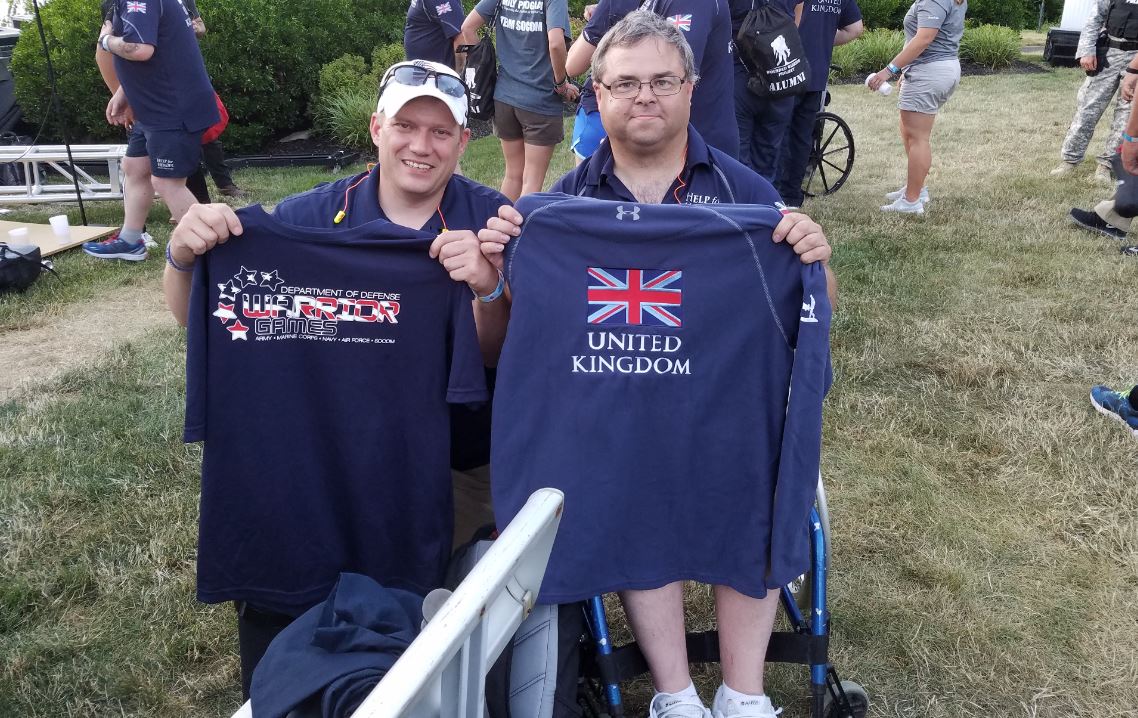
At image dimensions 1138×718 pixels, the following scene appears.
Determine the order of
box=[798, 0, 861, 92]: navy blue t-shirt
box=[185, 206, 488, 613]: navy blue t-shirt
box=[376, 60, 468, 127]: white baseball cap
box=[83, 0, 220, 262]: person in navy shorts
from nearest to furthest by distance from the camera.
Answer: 1. box=[185, 206, 488, 613]: navy blue t-shirt
2. box=[376, 60, 468, 127]: white baseball cap
3. box=[83, 0, 220, 262]: person in navy shorts
4. box=[798, 0, 861, 92]: navy blue t-shirt

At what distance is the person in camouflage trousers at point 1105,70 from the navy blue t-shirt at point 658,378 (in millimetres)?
6074

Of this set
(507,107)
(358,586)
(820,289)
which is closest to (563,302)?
(820,289)

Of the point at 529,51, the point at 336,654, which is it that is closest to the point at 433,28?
the point at 529,51

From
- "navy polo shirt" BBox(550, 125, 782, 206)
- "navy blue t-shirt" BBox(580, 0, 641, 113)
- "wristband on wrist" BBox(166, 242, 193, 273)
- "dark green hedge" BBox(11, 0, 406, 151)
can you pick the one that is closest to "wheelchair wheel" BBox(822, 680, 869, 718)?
"navy polo shirt" BBox(550, 125, 782, 206)

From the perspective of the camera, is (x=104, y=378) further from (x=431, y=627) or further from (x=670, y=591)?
(x=431, y=627)

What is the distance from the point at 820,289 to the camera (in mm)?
1872

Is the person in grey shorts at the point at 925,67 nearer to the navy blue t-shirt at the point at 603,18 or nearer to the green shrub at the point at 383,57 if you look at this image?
the navy blue t-shirt at the point at 603,18

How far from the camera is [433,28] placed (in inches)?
257

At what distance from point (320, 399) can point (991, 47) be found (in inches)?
628

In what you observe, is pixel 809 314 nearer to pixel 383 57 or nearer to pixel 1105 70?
pixel 1105 70

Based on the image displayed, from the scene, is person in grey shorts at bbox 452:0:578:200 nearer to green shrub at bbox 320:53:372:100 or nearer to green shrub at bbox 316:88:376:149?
green shrub at bbox 316:88:376:149

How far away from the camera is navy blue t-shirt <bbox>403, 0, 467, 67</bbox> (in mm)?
6383

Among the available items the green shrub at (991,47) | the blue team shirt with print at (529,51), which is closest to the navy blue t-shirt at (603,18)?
the blue team shirt with print at (529,51)

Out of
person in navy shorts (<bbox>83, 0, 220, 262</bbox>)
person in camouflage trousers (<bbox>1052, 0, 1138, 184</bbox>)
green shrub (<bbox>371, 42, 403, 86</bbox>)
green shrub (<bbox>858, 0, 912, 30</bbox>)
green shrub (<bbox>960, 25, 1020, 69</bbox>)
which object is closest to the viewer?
person in navy shorts (<bbox>83, 0, 220, 262</bbox>)
